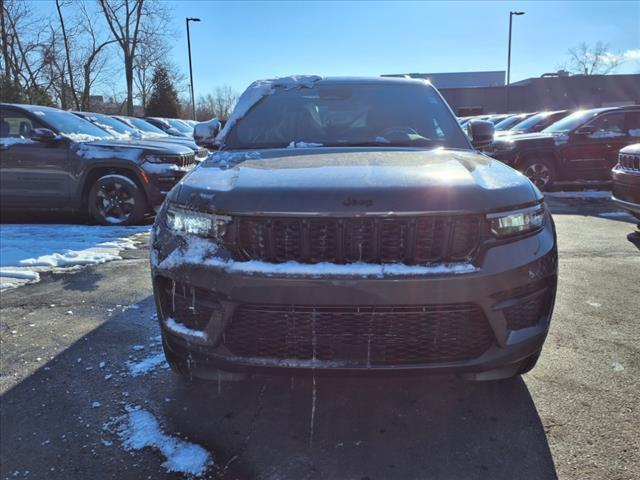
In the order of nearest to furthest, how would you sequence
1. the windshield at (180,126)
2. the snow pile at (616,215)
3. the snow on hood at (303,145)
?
the snow on hood at (303,145), the snow pile at (616,215), the windshield at (180,126)

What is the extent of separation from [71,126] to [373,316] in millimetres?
6868

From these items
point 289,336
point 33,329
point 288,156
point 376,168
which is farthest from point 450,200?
point 33,329

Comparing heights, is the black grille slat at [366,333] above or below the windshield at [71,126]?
below

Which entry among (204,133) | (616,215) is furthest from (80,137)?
(616,215)

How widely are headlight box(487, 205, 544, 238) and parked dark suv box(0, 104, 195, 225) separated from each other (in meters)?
5.53

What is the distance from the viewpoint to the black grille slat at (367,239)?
75.9 inches

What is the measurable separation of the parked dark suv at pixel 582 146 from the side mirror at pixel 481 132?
6506 mm

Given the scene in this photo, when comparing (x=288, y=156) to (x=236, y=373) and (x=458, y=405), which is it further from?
(x=458, y=405)

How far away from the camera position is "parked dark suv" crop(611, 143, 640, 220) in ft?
18.3

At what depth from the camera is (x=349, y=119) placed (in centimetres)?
336

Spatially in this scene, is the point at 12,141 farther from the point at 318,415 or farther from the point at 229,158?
the point at 318,415

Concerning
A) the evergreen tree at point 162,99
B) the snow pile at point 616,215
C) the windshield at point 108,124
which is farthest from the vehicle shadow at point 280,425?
the evergreen tree at point 162,99

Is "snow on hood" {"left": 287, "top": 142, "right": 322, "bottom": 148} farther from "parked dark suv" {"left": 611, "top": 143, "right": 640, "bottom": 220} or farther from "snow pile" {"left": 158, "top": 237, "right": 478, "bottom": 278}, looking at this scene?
"parked dark suv" {"left": 611, "top": 143, "right": 640, "bottom": 220}

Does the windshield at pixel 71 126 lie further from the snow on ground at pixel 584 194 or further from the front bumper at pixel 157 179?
the snow on ground at pixel 584 194
